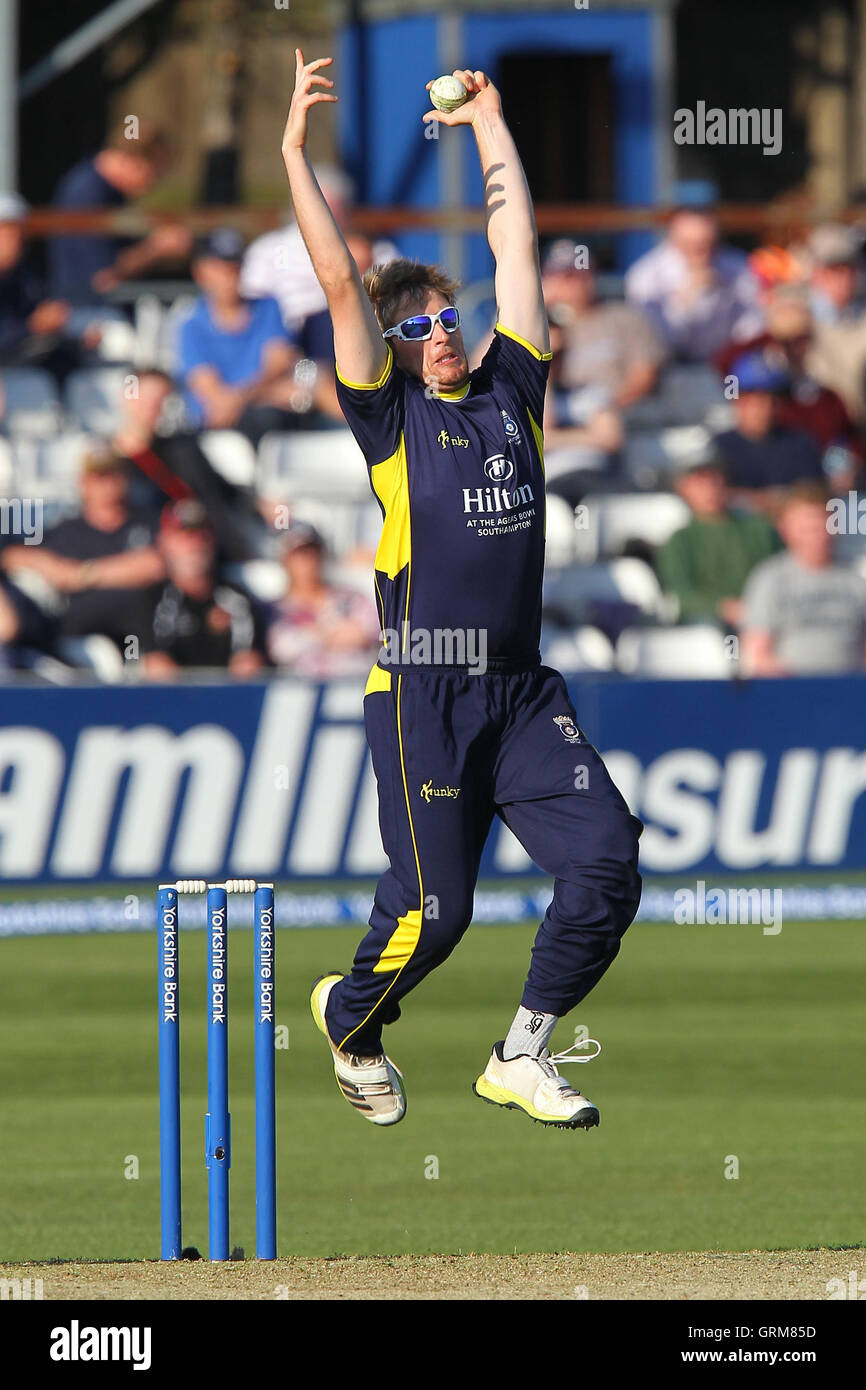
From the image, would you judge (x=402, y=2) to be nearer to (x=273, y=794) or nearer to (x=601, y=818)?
(x=273, y=794)

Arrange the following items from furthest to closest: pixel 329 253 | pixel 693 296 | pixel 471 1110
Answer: pixel 693 296 → pixel 471 1110 → pixel 329 253

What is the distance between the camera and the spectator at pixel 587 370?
1486cm

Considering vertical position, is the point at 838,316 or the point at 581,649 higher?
the point at 838,316

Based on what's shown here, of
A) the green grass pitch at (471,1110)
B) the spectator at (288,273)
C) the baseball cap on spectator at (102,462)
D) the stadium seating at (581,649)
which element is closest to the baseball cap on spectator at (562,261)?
the spectator at (288,273)

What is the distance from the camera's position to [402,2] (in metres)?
19.3

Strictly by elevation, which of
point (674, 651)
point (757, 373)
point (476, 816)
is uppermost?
point (757, 373)

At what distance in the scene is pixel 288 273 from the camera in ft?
50.4

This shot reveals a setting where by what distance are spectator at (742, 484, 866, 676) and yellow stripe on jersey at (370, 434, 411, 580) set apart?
24.6 feet

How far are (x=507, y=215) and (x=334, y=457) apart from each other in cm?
847

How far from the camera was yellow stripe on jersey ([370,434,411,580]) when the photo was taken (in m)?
6.20

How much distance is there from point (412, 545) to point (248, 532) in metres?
8.37

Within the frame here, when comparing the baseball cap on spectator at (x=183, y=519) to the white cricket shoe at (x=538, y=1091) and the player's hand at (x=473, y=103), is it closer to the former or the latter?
the player's hand at (x=473, y=103)

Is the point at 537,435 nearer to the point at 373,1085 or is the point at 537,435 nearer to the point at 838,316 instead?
the point at 373,1085

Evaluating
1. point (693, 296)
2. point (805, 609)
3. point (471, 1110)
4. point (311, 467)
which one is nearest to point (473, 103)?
point (471, 1110)
